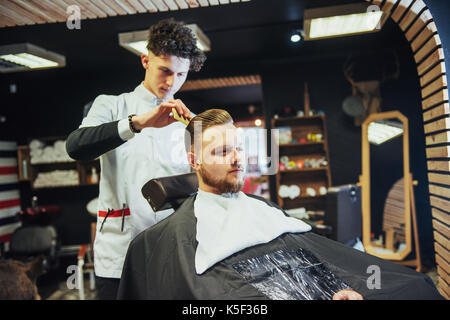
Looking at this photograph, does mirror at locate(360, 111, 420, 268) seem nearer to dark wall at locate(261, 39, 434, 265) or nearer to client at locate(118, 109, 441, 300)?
dark wall at locate(261, 39, 434, 265)

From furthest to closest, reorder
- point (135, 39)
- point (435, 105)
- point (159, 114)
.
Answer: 1. point (135, 39)
2. point (435, 105)
3. point (159, 114)

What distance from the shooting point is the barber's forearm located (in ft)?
3.88

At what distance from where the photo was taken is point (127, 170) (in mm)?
1432

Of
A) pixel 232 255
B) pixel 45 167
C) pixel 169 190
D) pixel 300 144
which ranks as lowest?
pixel 232 255

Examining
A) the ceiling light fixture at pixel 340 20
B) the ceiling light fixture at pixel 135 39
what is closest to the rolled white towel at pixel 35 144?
the ceiling light fixture at pixel 135 39

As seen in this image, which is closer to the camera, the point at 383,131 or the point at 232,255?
the point at 232,255

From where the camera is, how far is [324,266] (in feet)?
4.16

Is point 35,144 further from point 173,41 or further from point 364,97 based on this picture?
point 364,97

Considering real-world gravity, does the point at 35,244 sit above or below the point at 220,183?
below

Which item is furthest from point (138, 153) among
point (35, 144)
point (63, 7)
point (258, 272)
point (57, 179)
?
point (35, 144)

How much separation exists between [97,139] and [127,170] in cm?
28

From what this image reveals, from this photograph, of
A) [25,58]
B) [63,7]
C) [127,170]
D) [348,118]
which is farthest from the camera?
[348,118]

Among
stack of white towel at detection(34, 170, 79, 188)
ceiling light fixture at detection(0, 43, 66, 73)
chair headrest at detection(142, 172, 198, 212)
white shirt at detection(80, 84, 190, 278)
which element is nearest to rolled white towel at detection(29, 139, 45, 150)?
stack of white towel at detection(34, 170, 79, 188)

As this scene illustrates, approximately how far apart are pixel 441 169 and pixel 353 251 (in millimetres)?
753
